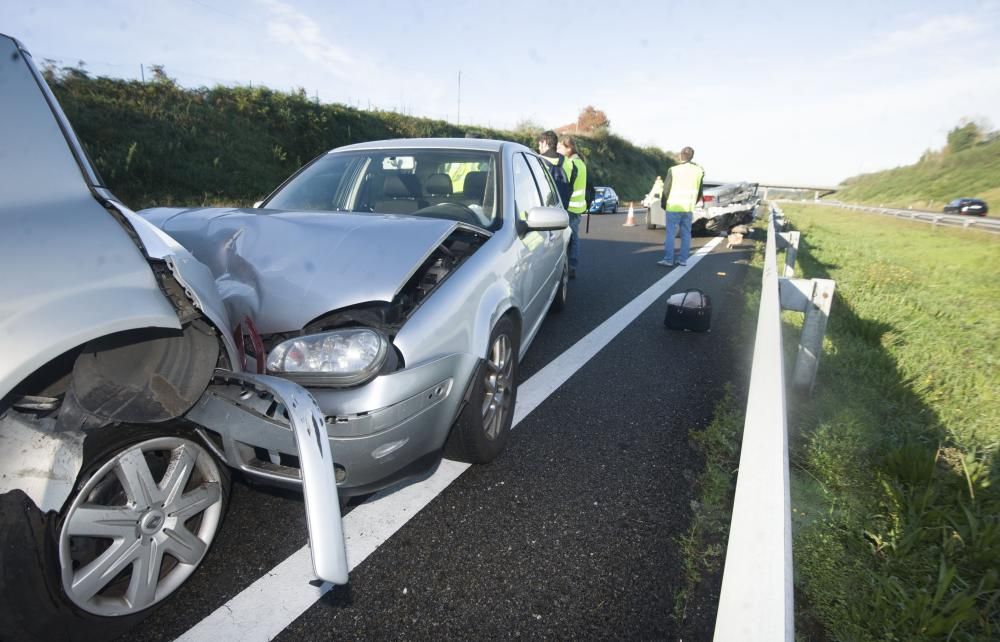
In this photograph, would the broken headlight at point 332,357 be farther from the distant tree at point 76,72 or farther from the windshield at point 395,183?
the distant tree at point 76,72

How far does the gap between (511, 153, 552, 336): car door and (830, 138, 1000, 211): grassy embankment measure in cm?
5775

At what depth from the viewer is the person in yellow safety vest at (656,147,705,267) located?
8109 mm

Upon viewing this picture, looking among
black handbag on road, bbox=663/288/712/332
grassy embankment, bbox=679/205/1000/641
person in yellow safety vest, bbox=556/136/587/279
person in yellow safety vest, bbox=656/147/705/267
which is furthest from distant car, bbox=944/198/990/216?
black handbag on road, bbox=663/288/712/332

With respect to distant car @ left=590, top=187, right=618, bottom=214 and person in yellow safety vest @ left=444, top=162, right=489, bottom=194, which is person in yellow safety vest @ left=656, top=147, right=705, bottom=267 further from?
distant car @ left=590, top=187, right=618, bottom=214

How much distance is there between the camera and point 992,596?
179 centimetres

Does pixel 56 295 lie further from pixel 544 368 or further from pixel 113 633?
pixel 544 368

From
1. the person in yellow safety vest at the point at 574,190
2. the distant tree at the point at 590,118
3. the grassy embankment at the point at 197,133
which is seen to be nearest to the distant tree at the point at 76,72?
the grassy embankment at the point at 197,133

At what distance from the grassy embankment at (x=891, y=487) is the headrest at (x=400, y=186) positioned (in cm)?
241

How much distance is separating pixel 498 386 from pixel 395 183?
65.9 inches

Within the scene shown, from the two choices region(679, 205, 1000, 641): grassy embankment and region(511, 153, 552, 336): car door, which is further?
region(511, 153, 552, 336): car door

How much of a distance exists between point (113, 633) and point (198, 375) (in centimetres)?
82

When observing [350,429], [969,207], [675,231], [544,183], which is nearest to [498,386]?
[350,429]

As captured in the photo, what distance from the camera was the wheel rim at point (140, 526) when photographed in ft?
5.04

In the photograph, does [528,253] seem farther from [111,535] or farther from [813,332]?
[111,535]
